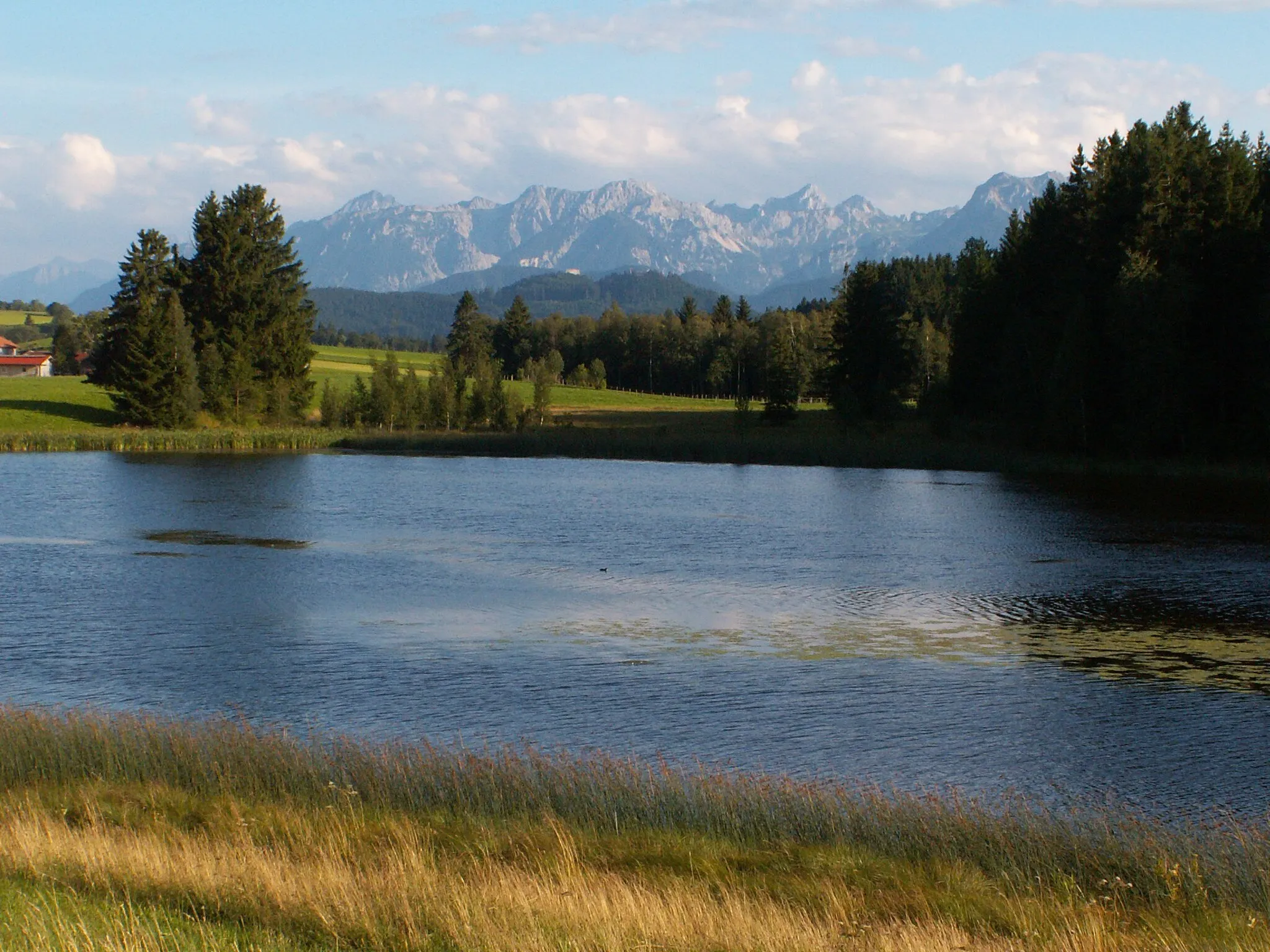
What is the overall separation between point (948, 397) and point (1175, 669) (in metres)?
67.1

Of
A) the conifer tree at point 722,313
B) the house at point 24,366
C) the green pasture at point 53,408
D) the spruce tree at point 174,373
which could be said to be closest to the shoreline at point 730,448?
the spruce tree at point 174,373

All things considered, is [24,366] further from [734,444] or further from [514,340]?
[734,444]

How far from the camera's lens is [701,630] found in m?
25.6

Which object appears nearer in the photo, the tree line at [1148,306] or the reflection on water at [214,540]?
the reflection on water at [214,540]

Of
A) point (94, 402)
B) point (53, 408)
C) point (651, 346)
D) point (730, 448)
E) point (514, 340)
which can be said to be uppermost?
point (514, 340)

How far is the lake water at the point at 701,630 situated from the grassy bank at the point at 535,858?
2.55m

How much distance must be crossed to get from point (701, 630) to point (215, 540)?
19.7 metres

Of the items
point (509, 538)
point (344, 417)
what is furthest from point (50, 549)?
point (344, 417)

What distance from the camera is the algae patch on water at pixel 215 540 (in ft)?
124

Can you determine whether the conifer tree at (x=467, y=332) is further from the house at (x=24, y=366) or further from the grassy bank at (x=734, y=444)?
the grassy bank at (x=734, y=444)

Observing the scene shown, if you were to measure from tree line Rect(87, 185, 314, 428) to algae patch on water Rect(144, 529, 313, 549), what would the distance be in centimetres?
4782

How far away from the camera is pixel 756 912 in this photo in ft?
32.0

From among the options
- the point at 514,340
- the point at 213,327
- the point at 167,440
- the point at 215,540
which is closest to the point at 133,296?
the point at 213,327

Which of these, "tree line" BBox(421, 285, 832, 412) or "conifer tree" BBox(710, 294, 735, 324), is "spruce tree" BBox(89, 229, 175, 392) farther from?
"conifer tree" BBox(710, 294, 735, 324)
